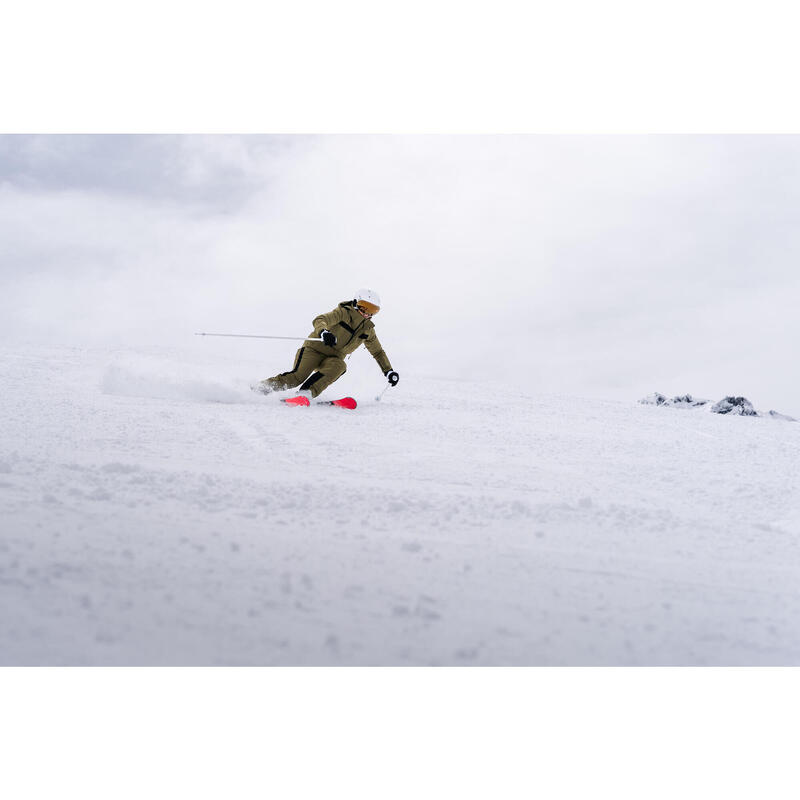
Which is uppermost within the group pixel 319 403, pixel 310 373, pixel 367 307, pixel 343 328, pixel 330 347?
pixel 367 307

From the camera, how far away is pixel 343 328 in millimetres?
7938

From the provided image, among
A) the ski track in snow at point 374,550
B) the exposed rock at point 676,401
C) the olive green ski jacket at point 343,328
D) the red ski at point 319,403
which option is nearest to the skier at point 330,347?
the olive green ski jacket at point 343,328

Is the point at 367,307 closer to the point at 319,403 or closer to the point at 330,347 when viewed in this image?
the point at 330,347

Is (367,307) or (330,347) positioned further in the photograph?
(367,307)

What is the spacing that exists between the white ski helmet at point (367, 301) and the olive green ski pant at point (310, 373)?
30.6 inches

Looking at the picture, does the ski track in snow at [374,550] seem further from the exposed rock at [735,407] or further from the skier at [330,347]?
the exposed rock at [735,407]

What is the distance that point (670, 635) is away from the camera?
2.03m

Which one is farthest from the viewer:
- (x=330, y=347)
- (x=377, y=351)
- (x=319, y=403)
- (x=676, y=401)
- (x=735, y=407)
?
(x=676, y=401)

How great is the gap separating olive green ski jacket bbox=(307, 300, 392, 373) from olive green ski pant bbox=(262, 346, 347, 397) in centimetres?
10

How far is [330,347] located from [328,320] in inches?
14.0

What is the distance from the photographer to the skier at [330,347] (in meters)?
7.57

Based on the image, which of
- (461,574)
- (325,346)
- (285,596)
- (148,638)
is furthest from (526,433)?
(148,638)

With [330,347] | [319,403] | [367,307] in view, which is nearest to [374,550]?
[319,403]

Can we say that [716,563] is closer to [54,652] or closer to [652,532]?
[652,532]
